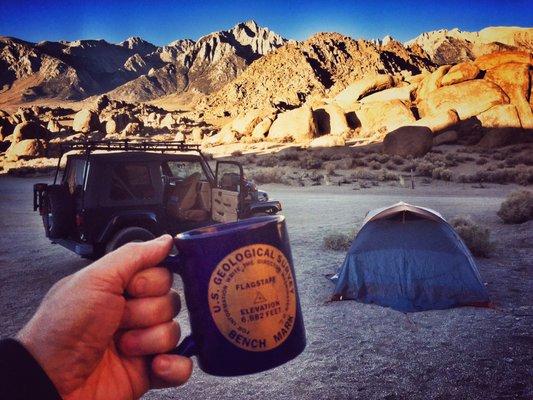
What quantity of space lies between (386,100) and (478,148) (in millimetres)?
14826

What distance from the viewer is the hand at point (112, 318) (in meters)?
1.19

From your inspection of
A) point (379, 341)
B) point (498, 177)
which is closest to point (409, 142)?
point (498, 177)

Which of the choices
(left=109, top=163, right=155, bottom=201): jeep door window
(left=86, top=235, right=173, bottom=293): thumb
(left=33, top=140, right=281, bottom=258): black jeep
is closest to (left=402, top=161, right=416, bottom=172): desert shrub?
(left=33, top=140, right=281, bottom=258): black jeep

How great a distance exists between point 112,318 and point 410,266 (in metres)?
4.44

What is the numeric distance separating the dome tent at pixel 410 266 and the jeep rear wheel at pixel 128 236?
2.66 metres

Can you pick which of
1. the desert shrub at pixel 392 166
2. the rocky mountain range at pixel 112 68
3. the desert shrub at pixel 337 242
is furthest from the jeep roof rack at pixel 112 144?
the rocky mountain range at pixel 112 68

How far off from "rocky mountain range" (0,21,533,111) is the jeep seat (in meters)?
60.3

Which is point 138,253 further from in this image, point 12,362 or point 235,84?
point 235,84

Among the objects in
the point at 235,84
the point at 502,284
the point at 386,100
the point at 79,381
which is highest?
the point at 235,84

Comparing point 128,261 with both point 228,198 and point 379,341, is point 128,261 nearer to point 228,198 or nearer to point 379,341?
point 379,341

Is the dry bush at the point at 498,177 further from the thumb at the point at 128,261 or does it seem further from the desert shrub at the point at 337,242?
the thumb at the point at 128,261

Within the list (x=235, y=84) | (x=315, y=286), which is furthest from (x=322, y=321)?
(x=235, y=84)

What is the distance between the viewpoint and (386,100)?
43.0 meters

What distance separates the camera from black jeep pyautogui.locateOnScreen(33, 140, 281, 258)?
5.64 metres
